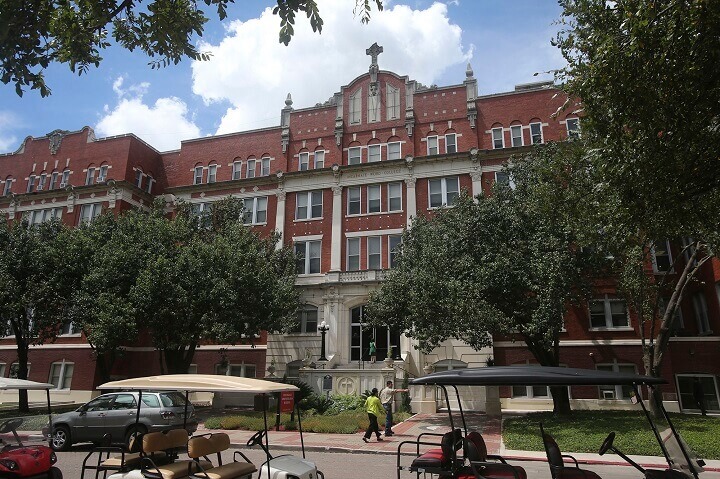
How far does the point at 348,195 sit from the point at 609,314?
17416mm

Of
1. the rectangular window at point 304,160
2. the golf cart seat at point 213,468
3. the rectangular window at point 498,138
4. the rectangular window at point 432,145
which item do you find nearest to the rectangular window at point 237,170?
the rectangular window at point 304,160

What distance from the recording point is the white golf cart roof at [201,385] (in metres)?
7.58

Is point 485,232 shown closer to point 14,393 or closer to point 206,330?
point 206,330

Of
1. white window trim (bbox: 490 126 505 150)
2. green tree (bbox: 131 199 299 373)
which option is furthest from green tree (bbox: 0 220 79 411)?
white window trim (bbox: 490 126 505 150)

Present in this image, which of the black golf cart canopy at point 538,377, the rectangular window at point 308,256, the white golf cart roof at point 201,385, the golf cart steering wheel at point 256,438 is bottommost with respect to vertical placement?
the golf cart steering wheel at point 256,438

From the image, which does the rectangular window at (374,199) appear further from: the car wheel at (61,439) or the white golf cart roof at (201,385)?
the white golf cart roof at (201,385)

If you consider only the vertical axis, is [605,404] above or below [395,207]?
below

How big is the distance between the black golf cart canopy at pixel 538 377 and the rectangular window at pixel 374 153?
91.9 feet

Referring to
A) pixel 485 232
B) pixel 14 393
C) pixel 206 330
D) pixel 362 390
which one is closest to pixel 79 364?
pixel 14 393

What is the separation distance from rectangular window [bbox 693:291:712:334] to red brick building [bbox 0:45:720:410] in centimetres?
6

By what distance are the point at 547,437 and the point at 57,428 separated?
14.6 m

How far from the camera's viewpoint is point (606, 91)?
1049cm

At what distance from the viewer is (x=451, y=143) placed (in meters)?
33.6

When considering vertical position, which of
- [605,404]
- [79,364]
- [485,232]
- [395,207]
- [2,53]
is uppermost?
[395,207]
